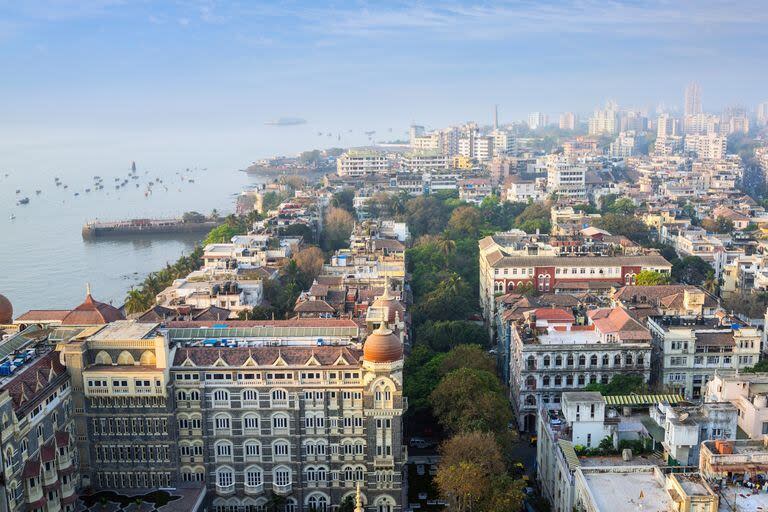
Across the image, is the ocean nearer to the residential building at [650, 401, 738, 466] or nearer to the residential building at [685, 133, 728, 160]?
the residential building at [650, 401, 738, 466]

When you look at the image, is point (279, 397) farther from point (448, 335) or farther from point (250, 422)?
point (448, 335)

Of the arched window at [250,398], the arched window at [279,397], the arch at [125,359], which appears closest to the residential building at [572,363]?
the arched window at [279,397]

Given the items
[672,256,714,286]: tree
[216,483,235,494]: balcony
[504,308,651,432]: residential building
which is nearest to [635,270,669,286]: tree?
[672,256,714,286]: tree

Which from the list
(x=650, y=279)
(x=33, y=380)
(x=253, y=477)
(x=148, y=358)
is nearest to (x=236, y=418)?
(x=253, y=477)

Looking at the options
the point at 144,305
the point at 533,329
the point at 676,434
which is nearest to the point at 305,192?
the point at 144,305

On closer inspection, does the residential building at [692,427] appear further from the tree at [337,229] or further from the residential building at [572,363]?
the tree at [337,229]

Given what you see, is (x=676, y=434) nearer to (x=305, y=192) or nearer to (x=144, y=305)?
(x=144, y=305)
